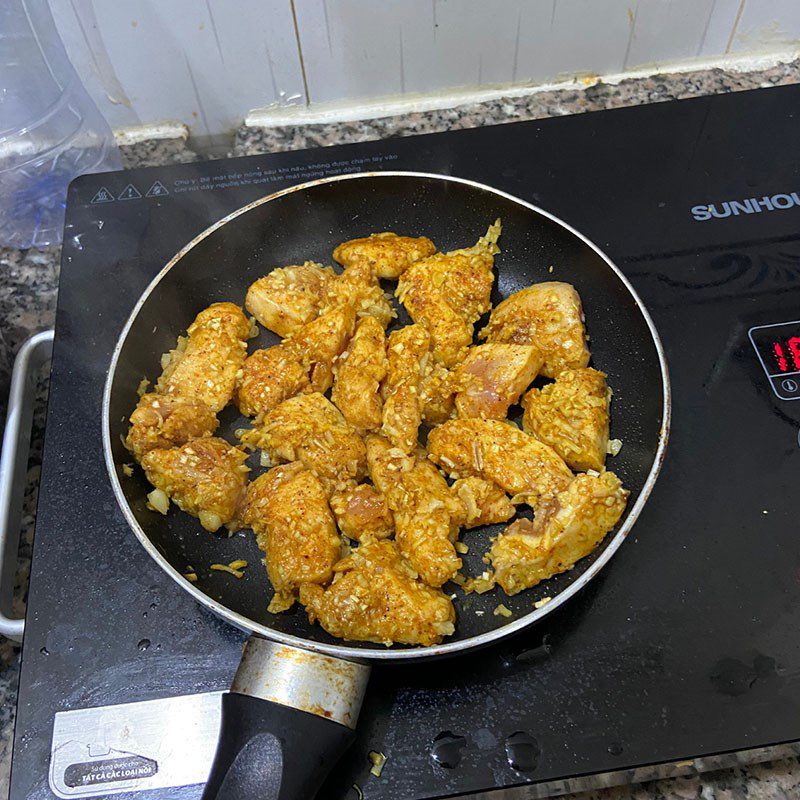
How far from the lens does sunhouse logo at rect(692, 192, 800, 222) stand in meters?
1.53

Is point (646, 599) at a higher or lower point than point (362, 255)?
lower

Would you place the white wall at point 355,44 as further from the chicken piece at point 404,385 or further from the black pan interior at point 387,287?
the chicken piece at point 404,385

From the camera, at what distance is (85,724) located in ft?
3.41

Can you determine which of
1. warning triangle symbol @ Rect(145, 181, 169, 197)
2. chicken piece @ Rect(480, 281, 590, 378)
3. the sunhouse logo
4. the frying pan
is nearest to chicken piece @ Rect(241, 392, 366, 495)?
the frying pan

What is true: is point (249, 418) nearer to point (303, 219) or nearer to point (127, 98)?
point (303, 219)

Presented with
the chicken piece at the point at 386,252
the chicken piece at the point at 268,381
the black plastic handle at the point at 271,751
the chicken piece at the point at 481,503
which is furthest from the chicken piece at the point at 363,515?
the chicken piece at the point at 386,252

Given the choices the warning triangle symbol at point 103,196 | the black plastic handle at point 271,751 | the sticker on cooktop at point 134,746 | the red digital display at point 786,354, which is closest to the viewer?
the black plastic handle at point 271,751

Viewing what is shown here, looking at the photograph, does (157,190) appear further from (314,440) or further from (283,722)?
(283,722)

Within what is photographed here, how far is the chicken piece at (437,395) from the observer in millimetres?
1365

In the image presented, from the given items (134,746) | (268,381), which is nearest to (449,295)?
(268,381)

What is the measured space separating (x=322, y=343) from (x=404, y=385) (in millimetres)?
188

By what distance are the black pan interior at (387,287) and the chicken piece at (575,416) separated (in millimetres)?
69

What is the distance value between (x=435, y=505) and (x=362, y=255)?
1.85ft

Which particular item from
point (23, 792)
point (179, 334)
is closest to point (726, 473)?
point (179, 334)
